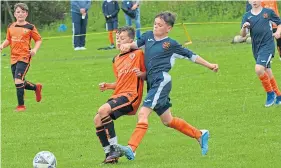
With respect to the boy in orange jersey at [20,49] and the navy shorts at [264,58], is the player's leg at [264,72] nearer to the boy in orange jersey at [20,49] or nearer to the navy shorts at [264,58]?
the navy shorts at [264,58]

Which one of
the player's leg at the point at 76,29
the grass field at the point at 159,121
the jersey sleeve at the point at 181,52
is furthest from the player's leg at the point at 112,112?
the player's leg at the point at 76,29

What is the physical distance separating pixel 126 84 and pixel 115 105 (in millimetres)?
354

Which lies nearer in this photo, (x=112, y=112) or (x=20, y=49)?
(x=112, y=112)

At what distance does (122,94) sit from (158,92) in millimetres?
492

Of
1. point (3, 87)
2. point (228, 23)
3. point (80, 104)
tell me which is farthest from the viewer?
point (228, 23)

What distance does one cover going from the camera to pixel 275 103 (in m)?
13.5

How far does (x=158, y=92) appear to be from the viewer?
9.43 m

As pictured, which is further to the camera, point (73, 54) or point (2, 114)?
point (73, 54)

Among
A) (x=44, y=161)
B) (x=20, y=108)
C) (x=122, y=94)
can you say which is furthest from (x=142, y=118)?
(x=20, y=108)

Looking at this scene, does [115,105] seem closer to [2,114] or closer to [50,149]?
[50,149]

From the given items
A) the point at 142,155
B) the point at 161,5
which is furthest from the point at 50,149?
the point at 161,5

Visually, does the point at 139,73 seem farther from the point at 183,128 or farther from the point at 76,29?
the point at 76,29

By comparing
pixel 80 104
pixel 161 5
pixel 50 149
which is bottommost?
pixel 161 5

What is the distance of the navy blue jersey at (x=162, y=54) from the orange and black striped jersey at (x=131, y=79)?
0.13 metres
